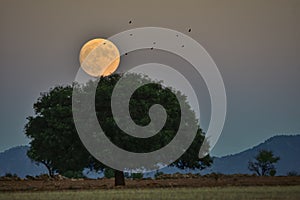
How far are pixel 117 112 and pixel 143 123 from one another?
2.48 m

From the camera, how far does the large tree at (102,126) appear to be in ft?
202

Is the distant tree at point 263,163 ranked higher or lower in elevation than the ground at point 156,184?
higher

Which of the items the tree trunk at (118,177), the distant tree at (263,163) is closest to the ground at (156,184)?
the tree trunk at (118,177)

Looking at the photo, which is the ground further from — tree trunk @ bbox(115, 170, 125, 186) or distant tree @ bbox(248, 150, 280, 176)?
distant tree @ bbox(248, 150, 280, 176)

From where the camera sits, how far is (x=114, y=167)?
199 feet

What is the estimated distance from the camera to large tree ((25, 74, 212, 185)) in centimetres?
6150

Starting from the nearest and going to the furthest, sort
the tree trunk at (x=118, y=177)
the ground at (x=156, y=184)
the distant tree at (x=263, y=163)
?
the ground at (x=156, y=184) < the tree trunk at (x=118, y=177) < the distant tree at (x=263, y=163)

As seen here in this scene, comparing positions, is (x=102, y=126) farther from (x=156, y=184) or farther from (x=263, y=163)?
(x=263, y=163)

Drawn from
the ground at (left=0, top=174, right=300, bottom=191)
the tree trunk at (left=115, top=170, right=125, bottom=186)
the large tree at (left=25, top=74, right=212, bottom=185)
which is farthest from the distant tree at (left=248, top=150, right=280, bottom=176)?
the tree trunk at (left=115, top=170, right=125, bottom=186)

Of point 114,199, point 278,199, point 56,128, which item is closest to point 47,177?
point 56,128

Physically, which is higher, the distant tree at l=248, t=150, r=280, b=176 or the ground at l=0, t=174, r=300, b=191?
the distant tree at l=248, t=150, r=280, b=176

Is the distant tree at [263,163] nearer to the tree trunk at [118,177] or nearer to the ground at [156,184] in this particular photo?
the ground at [156,184]

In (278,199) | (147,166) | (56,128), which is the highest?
(56,128)

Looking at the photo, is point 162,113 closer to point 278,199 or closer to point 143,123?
point 143,123
